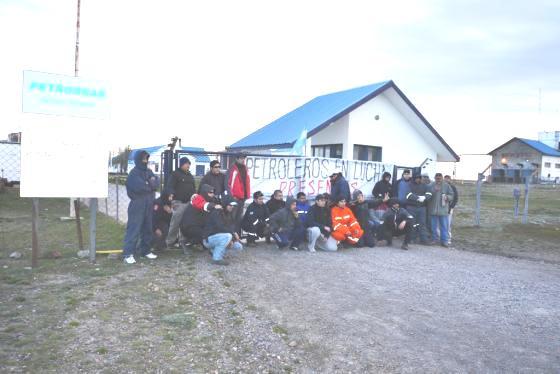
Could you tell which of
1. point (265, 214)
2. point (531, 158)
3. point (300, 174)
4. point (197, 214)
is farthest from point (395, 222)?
point (531, 158)

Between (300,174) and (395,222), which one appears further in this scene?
(300,174)

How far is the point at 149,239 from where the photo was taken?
838cm

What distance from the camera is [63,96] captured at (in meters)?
7.60

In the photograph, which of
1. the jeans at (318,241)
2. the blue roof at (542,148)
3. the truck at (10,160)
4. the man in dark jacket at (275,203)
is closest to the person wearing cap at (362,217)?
the jeans at (318,241)

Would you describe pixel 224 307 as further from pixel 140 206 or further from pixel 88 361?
pixel 140 206

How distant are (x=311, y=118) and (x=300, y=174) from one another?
5950 millimetres

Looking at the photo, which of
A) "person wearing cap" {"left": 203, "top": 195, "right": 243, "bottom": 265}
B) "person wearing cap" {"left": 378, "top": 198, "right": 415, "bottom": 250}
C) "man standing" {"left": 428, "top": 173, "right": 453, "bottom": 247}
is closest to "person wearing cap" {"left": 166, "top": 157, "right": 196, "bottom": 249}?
"person wearing cap" {"left": 203, "top": 195, "right": 243, "bottom": 265}

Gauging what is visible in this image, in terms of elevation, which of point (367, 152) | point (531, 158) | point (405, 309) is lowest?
point (405, 309)

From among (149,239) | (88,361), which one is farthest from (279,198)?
(88,361)

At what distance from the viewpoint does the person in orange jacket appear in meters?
10.4

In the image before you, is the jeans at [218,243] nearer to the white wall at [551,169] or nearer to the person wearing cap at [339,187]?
the person wearing cap at [339,187]

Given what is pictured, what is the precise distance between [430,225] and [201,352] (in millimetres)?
9440

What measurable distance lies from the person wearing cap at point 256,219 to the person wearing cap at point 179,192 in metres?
1.47

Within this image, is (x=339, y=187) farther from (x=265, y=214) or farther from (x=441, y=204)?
(x=441, y=204)
